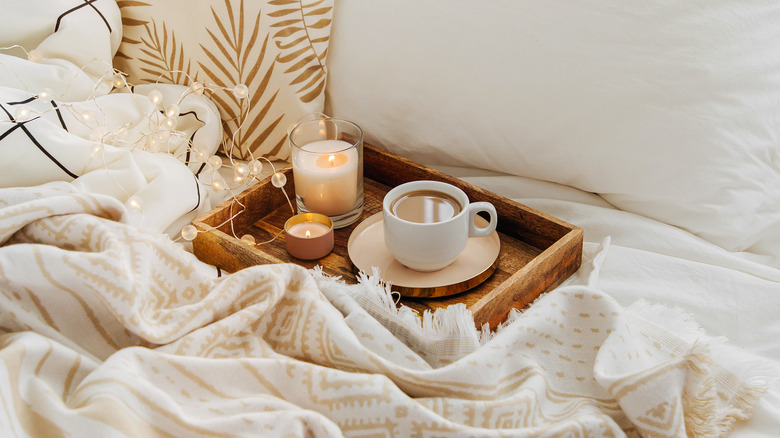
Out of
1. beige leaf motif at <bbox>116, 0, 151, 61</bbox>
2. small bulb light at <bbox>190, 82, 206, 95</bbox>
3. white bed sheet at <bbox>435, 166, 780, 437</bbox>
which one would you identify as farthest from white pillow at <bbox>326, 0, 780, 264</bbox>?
beige leaf motif at <bbox>116, 0, 151, 61</bbox>

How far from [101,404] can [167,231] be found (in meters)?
0.39

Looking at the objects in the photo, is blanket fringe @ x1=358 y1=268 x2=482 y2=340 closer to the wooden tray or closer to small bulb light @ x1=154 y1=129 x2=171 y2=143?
the wooden tray

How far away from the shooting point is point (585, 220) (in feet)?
2.96

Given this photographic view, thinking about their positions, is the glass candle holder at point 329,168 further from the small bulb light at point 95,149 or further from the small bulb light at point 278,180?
the small bulb light at point 95,149

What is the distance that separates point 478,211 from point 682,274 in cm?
24

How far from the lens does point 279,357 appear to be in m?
0.66

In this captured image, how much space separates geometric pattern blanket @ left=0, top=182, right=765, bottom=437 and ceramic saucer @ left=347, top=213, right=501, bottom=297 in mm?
75

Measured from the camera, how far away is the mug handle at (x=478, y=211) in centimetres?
80

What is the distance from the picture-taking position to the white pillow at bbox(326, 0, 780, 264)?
0.82 meters

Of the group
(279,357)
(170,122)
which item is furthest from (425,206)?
(170,122)

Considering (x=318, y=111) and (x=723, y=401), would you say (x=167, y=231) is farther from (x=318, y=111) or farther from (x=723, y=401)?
(x=723, y=401)

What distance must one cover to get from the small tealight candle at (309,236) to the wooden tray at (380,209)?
13 mm

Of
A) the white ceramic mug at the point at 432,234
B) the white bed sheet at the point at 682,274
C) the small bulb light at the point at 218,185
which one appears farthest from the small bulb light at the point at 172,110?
the white bed sheet at the point at 682,274

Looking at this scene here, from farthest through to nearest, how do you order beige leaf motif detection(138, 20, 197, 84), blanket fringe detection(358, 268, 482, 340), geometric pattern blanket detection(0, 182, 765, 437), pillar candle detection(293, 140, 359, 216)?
1. beige leaf motif detection(138, 20, 197, 84)
2. pillar candle detection(293, 140, 359, 216)
3. blanket fringe detection(358, 268, 482, 340)
4. geometric pattern blanket detection(0, 182, 765, 437)
